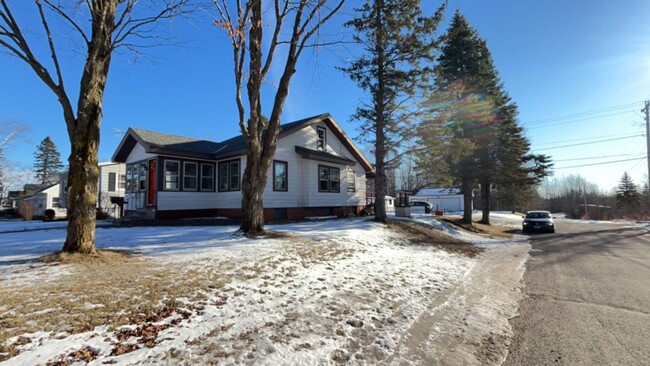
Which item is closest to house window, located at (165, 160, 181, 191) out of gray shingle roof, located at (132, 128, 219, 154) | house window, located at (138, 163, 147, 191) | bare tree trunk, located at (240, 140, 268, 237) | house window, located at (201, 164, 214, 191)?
gray shingle roof, located at (132, 128, 219, 154)

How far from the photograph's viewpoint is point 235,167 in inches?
663

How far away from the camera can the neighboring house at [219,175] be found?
52.3ft

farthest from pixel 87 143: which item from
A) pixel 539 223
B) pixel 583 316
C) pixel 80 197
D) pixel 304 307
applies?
pixel 539 223

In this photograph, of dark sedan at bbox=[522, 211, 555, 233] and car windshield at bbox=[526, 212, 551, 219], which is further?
car windshield at bbox=[526, 212, 551, 219]

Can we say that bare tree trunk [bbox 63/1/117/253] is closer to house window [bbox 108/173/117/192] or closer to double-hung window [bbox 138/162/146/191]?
double-hung window [bbox 138/162/146/191]

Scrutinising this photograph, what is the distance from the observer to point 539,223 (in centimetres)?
2078

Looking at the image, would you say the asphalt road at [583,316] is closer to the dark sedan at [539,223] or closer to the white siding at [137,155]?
the dark sedan at [539,223]

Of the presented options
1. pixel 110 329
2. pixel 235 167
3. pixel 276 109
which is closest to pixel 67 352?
pixel 110 329

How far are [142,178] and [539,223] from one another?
77.7ft

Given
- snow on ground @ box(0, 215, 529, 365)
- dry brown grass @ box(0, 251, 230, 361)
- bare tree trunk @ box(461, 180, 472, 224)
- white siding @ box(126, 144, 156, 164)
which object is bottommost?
snow on ground @ box(0, 215, 529, 365)

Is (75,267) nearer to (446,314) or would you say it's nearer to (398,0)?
(446,314)

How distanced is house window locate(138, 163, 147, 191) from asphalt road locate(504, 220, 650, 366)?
662 inches

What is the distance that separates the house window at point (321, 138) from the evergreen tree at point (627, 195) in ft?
137

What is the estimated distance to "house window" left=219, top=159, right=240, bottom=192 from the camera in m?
16.7
